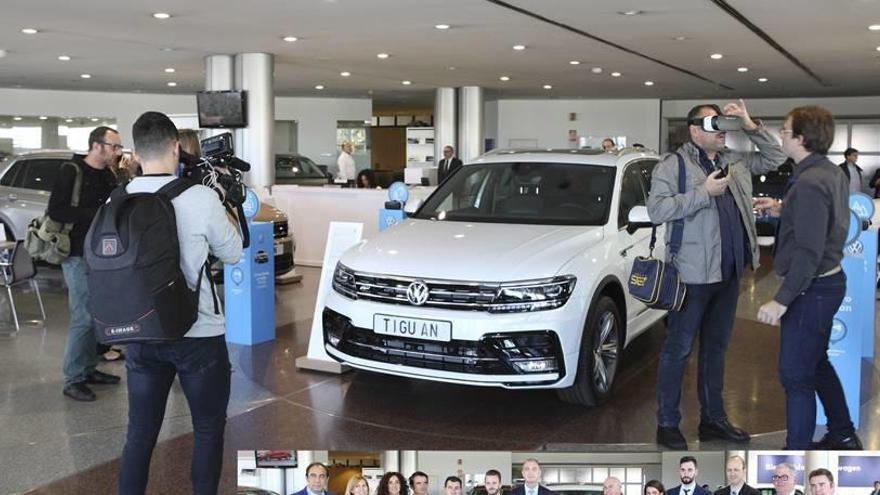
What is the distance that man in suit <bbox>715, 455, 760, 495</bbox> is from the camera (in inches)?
81.3

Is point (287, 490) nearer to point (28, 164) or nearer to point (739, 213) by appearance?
point (739, 213)

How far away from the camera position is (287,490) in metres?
2.12

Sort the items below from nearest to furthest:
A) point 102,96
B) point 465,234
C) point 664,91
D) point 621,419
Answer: point 621,419 → point 465,234 → point 664,91 → point 102,96

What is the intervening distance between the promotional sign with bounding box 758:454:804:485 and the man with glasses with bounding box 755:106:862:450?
5.74ft

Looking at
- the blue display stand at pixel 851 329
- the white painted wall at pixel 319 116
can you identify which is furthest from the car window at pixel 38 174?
the white painted wall at pixel 319 116

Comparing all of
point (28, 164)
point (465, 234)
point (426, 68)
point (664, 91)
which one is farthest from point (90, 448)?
point (664, 91)

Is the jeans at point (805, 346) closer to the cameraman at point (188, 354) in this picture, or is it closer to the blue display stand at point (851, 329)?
the blue display stand at point (851, 329)

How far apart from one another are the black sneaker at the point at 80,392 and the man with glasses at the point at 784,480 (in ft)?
14.2

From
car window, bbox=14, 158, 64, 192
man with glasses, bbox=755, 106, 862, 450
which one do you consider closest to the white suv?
man with glasses, bbox=755, 106, 862, 450

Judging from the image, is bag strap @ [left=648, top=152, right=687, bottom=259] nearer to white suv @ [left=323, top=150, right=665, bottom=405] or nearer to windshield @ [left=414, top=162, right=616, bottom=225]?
white suv @ [left=323, top=150, right=665, bottom=405]

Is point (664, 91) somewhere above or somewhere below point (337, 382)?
above

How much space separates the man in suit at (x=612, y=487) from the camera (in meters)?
2.03

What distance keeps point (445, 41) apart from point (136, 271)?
30.5 feet

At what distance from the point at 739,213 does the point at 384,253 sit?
194 cm
